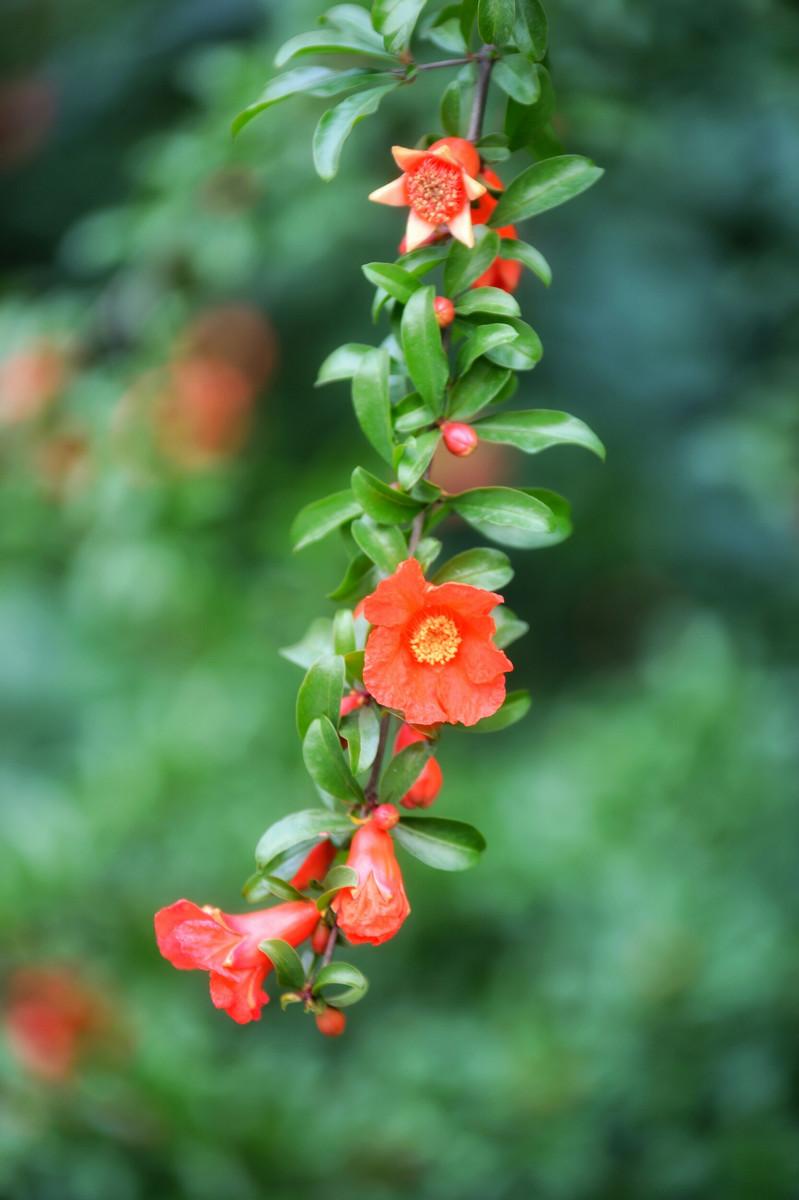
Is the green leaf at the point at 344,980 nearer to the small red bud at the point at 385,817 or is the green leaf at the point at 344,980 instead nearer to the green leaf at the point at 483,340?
the small red bud at the point at 385,817

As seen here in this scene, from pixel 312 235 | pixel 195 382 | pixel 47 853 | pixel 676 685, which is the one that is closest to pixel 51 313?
pixel 195 382

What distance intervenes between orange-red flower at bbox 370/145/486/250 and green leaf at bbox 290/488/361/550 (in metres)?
0.15

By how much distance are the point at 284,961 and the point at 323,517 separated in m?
0.25

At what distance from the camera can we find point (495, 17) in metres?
0.64

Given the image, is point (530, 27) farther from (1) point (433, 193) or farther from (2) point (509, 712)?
(2) point (509, 712)

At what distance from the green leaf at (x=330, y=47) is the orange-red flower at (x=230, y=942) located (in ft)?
1.59

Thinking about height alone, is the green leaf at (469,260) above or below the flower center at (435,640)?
above

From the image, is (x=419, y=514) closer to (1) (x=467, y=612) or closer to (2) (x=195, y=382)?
(1) (x=467, y=612)

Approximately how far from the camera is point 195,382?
1.96m

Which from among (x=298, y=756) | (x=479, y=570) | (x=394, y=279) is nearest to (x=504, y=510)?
(x=479, y=570)

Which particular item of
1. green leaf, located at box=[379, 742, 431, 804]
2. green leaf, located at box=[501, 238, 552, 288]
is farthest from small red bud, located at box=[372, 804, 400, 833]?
green leaf, located at box=[501, 238, 552, 288]

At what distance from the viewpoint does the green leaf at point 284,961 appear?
58cm

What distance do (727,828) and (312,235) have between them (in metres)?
1.12

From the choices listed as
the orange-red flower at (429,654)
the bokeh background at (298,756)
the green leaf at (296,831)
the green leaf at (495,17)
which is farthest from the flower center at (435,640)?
the bokeh background at (298,756)
